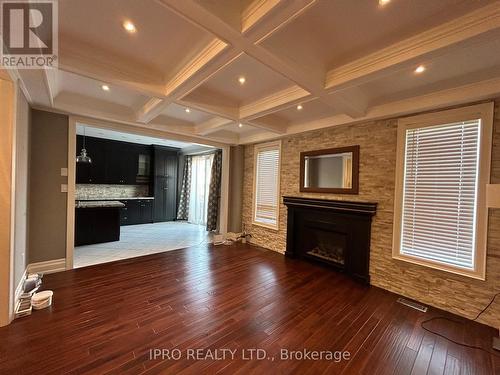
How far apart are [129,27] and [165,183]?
6705 millimetres

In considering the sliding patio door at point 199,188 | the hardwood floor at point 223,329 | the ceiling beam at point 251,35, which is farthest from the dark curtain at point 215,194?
the ceiling beam at point 251,35

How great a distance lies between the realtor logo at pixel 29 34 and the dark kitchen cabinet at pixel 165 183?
19.3 ft

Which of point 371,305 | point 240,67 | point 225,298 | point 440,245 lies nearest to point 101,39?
point 240,67

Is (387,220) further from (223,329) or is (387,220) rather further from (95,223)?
(95,223)

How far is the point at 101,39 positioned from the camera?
6.37 feet

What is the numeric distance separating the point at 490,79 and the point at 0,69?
4.90m

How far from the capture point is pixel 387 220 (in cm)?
318

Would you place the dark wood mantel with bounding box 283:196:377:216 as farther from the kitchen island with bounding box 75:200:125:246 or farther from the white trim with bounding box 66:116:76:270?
the kitchen island with bounding box 75:200:125:246

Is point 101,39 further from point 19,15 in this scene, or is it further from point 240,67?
point 240,67

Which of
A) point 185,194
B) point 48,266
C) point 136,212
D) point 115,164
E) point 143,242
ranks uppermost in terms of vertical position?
point 115,164

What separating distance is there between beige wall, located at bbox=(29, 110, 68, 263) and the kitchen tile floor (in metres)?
0.59

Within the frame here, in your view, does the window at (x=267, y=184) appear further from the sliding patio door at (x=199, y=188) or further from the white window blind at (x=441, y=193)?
the sliding patio door at (x=199, y=188)

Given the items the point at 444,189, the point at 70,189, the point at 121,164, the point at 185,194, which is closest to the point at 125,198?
the point at 121,164

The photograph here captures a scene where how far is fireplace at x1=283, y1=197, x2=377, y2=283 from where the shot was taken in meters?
3.37
